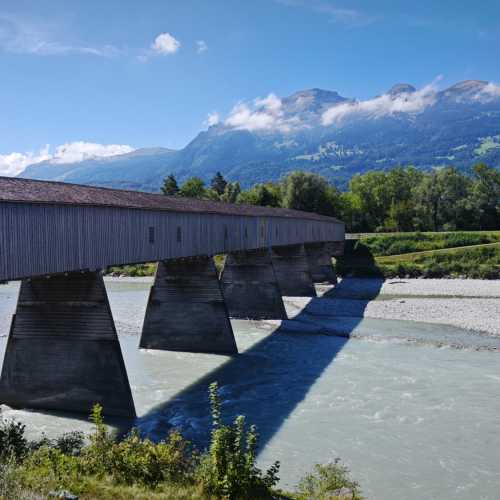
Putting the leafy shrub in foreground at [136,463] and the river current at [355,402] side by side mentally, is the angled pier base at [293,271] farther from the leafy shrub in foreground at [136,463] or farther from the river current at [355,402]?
the leafy shrub in foreground at [136,463]

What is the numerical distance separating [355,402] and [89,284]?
26.8 feet

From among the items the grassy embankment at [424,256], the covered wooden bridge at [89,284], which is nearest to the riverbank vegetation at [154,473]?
the covered wooden bridge at [89,284]

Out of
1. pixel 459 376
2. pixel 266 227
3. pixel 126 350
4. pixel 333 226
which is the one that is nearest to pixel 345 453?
pixel 459 376

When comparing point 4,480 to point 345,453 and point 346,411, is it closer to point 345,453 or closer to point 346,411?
point 345,453

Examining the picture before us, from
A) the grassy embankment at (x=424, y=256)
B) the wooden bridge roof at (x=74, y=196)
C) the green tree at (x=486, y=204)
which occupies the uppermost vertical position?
the green tree at (x=486, y=204)

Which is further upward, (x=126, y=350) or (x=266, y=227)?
(x=266, y=227)

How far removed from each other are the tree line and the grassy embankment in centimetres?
1205

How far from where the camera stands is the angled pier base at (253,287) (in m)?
31.0

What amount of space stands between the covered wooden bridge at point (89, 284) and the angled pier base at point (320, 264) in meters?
→ 24.7

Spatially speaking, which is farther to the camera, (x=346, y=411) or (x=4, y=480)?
(x=346, y=411)

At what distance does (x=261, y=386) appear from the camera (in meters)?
18.6

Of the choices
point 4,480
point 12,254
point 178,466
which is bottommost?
point 178,466

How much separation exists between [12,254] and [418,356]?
622 inches

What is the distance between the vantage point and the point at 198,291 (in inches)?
923
